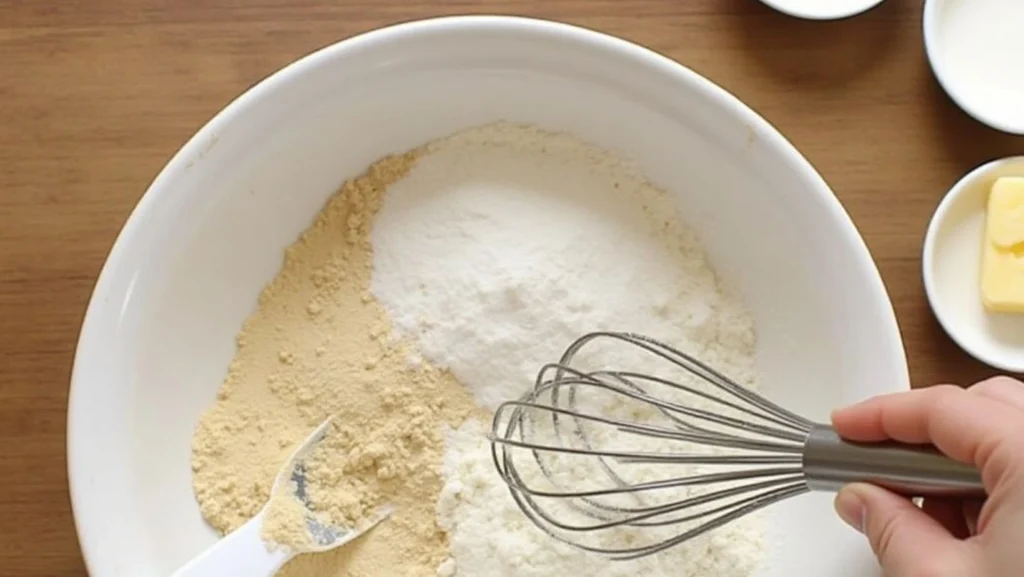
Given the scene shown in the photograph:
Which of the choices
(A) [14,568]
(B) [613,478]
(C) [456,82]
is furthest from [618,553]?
(A) [14,568]

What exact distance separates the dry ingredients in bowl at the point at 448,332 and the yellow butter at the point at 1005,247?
22 cm

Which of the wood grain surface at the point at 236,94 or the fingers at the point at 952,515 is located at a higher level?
the wood grain surface at the point at 236,94

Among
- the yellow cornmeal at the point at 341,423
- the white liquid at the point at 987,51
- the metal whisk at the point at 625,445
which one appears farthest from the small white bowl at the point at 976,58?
the yellow cornmeal at the point at 341,423

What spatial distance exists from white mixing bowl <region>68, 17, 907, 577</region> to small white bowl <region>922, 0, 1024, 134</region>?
0.24 metres

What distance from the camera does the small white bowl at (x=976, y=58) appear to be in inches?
38.4

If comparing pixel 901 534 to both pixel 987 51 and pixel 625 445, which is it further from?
pixel 987 51

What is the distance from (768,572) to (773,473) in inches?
6.4

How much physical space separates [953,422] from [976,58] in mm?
501

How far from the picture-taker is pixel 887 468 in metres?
0.68

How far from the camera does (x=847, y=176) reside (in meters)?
0.98

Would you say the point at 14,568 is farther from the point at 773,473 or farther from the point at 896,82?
the point at 896,82

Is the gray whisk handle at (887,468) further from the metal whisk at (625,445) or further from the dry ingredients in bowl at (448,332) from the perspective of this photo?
the dry ingredients in bowl at (448,332)

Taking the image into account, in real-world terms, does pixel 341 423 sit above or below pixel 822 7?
below

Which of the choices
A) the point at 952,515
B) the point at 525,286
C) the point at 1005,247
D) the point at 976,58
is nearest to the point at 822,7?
the point at 976,58
